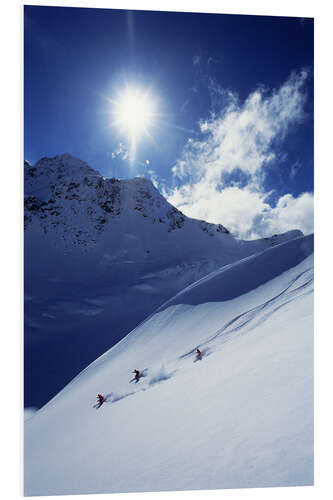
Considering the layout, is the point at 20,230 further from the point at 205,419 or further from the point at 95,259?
the point at 95,259

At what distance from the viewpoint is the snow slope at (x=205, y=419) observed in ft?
8.25

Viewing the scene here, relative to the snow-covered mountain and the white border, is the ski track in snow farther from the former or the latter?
the snow-covered mountain

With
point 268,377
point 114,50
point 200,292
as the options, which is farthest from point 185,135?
point 268,377

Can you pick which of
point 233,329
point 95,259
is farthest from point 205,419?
point 95,259

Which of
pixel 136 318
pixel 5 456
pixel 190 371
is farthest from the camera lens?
pixel 136 318

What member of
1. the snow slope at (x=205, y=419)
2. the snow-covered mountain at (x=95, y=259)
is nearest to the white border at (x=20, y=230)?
the snow slope at (x=205, y=419)

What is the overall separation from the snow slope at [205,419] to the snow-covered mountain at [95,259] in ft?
3.26

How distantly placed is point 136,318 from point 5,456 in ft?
39.5

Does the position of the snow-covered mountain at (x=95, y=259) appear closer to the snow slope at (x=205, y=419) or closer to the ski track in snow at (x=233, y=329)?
the snow slope at (x=205, y=419)

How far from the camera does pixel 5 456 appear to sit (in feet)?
10.2

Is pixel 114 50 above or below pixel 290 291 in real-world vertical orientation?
above

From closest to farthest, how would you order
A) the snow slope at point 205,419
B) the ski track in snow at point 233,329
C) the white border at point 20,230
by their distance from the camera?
the snow slope at point 205,419 < the white border at point 20,230 < the ski track in snow at point 233,329

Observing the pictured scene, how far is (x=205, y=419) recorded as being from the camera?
2.59 metres

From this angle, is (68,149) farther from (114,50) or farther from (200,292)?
(200,292)
